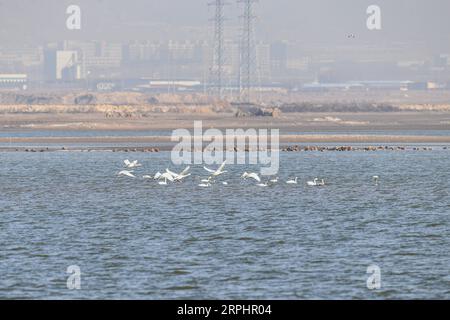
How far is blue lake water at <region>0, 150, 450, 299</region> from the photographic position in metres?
Answer: 24.1

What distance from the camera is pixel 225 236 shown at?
101ft

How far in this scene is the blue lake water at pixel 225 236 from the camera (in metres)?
24.1

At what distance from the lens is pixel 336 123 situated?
9331 cm

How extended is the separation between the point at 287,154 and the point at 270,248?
32.8 m

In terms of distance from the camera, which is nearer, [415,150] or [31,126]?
[415,150]

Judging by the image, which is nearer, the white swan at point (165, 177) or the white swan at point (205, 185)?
the white swan at point (165, 177)

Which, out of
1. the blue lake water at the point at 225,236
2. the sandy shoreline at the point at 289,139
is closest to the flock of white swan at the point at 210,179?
the blue lake water at the point at 225,236

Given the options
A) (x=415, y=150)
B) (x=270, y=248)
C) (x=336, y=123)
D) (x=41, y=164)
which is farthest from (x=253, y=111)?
(x=270, y=248)

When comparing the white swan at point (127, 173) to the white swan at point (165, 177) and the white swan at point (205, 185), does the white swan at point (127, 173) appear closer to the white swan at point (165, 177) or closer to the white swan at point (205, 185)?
the white swan at point (165, 177)

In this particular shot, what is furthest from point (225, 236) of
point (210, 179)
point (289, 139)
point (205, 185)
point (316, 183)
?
point (289, 139)

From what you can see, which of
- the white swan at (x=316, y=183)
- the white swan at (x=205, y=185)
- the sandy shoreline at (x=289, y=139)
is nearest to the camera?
the white swan at (x=316, y=183)

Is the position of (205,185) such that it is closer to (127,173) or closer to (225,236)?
(127,173)

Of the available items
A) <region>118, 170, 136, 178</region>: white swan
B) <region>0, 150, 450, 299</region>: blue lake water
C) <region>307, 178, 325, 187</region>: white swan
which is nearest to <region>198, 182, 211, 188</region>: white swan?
<region>0, 150, 450, 299</region>: blue lake water
